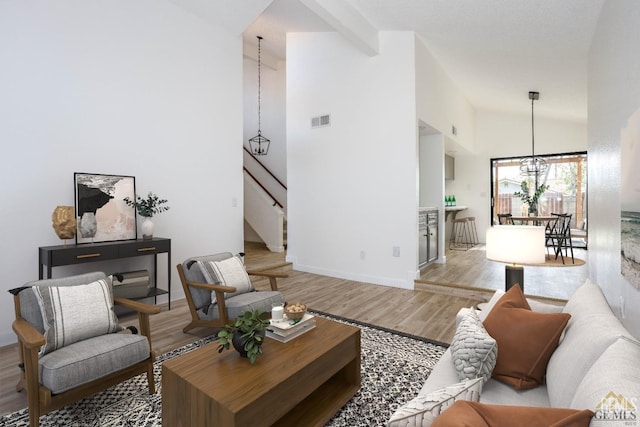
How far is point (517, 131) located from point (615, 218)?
648cm

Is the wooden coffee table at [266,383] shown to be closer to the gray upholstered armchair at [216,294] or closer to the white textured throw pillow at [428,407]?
the white textured throw pillow at [428,407]

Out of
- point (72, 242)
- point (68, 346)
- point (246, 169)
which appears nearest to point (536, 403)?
point (68, 346)

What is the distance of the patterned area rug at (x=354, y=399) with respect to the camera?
1.85 meters

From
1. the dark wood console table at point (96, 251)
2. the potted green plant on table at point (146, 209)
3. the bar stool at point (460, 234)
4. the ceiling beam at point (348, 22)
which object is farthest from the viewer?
the bar stool at point (460, 234)

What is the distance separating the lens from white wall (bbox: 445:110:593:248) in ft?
24.1

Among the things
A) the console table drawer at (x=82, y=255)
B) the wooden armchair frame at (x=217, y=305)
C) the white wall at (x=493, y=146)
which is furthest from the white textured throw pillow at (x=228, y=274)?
the white wall at (x=493, y=146)

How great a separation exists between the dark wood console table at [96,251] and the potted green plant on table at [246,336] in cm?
202

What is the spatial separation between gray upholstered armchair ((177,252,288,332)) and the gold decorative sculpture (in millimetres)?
1063

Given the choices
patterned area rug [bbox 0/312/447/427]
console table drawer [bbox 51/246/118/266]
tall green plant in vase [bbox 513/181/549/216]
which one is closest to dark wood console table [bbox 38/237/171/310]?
console table drawer [bbox 51/246/118/266]

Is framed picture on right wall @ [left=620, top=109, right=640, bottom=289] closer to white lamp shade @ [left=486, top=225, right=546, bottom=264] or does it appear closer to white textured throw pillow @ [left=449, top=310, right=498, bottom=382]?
white lamp shade @ [left=486, top=225, right=546, bottom=264]

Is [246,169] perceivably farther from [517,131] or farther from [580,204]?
[580,204]

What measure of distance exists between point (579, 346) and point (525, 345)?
26 cm

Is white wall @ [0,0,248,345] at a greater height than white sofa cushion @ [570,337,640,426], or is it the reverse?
white wall @ [0,0,248,345]

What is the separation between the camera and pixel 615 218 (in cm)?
229
